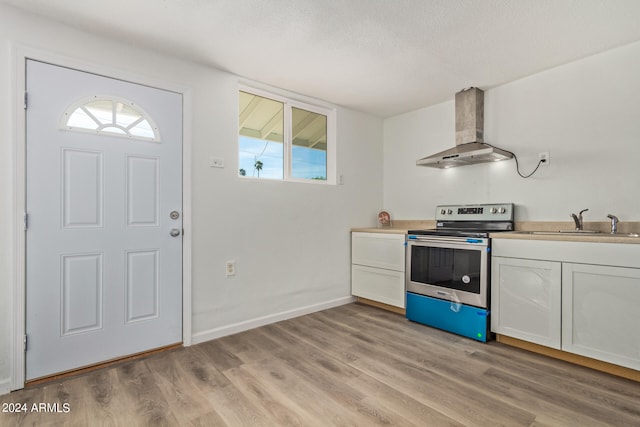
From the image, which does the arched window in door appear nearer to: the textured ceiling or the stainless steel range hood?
the textured ceiling

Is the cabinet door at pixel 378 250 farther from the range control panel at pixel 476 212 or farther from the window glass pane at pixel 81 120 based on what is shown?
the window glass pane at pixel 81 120

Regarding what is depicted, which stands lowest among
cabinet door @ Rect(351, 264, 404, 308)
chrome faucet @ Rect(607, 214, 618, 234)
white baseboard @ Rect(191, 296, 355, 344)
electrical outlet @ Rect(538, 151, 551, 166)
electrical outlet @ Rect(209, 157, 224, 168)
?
white baseboard @ Rect(191, 296, 355, 344)

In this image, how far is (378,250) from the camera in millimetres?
3525

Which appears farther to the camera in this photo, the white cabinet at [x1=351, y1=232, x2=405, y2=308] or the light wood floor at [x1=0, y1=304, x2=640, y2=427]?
the white cabinet at [x1=351, y1=232, x2=405, y2=308]

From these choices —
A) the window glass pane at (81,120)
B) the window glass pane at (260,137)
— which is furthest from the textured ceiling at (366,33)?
the window glass pane at (81,120)

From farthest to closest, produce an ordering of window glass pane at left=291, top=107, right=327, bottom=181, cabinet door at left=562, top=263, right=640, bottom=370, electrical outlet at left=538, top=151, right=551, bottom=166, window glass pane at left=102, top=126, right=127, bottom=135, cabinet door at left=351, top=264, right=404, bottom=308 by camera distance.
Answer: window glass pane at left=291, top=107, right=327, bottom=181
cabinet door at left=351, top=264, right=404, bottom=308
electrical outlet at left=538, top=151, right=551, bottom=166
window glass pane at left=102, top=126, right=127, bottom=135
cabinet door at left=562, top=263, right=640, bottom=370

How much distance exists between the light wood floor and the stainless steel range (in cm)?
24

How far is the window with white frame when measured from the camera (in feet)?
10.1

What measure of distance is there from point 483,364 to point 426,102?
267cm

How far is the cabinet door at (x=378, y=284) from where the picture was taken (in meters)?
3.33

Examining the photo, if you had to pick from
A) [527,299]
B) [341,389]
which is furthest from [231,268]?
[527,299]

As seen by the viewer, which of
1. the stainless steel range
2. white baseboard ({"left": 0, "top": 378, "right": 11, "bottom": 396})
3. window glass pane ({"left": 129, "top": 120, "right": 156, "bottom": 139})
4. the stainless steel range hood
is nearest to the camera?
white baseboard ({"left": 0, "top": 378, "right": 11, "bottom": 396})

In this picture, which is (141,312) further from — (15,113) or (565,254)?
(565,254)

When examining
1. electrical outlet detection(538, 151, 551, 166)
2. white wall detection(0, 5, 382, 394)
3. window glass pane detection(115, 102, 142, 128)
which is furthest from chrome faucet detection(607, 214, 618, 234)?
window glass pane detection(115, 102, 142, 128)
